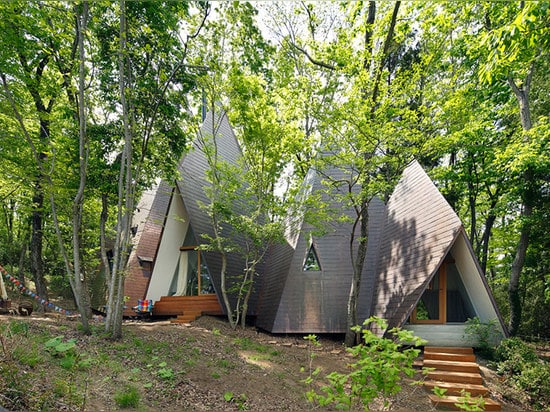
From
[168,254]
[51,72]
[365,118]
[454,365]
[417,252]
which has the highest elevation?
[51,72]

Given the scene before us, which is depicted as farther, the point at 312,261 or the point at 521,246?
the point at 521,246

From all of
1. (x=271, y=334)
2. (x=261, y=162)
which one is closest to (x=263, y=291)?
(x=271, y=334)

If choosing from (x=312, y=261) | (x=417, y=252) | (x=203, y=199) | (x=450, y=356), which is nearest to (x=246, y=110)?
(x=203, y=199)

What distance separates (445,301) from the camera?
8.35 m

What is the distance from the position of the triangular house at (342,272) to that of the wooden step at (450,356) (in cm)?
68

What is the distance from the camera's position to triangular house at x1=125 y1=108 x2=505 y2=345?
7703 mm

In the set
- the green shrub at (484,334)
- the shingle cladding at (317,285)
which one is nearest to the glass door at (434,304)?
the green shrub at (484,334)

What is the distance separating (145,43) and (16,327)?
21.2 ft

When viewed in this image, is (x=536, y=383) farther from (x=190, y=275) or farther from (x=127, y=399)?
(x=190, y=275)

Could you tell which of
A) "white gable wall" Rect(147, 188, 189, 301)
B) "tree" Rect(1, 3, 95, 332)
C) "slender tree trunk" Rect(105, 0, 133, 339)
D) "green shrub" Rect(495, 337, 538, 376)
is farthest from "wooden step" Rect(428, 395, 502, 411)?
"white gable wall" Rect(147, 188, 189, 301)

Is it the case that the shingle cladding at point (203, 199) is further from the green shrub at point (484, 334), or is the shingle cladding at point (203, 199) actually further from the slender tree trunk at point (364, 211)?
the green shrub at point (484, 334)

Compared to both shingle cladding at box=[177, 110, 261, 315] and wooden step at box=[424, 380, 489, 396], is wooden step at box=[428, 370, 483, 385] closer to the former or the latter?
wooden step at box=[424, 380, 489, 396]

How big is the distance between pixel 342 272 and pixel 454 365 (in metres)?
3.72

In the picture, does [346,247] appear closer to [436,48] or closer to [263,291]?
[263,291]
